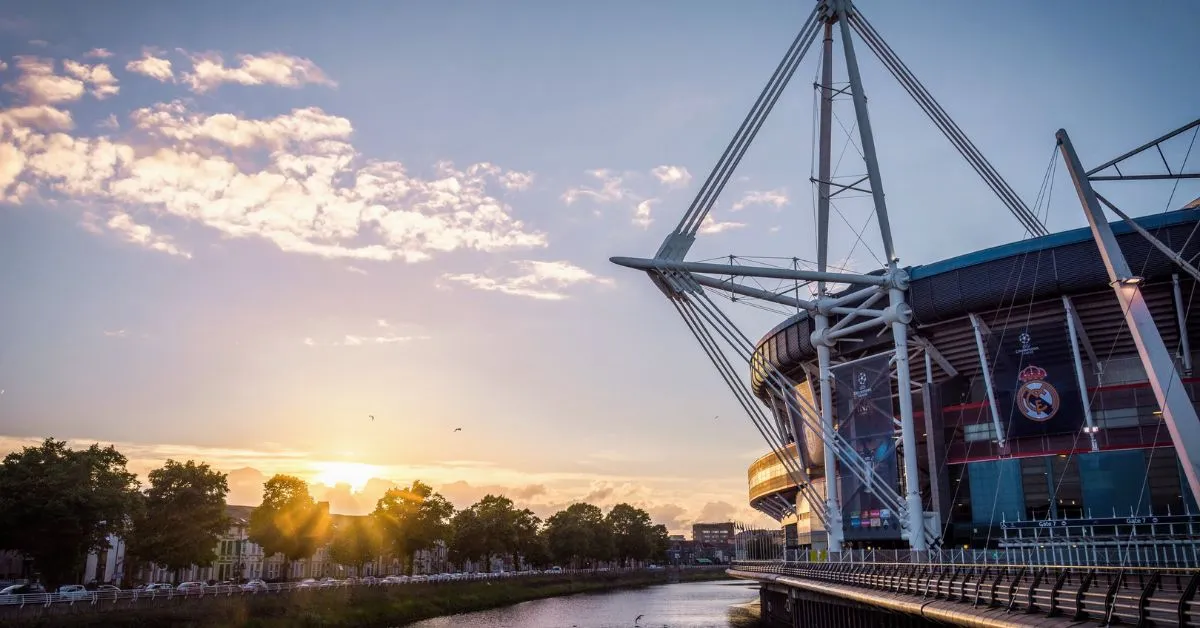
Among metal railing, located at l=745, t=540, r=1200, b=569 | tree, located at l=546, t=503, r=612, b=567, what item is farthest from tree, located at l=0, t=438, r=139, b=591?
tree, located at l=546, t=503, r=612, b=567

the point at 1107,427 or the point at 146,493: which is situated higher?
the point at 1107,427

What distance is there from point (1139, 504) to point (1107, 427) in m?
5.59

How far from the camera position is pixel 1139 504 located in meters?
58.1

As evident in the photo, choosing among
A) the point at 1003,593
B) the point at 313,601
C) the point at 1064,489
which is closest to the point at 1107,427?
the point at 1064,489

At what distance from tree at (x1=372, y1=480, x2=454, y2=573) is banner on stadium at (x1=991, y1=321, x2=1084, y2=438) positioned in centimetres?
6898

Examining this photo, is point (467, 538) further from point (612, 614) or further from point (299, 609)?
point (299, 609)

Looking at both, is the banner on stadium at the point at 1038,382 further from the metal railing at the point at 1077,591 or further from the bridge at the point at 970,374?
the metal railing at the point at 1077,591

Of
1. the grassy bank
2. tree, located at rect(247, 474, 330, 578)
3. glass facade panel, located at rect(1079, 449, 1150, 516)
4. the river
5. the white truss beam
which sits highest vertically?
the white truss beam

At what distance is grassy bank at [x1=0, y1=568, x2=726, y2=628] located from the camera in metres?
45.3

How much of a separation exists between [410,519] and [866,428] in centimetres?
6059

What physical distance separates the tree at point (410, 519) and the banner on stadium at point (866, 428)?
57.4 meters

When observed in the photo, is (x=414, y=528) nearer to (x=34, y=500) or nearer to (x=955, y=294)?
(x=34, y=500)

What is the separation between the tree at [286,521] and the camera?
86312 millimetres

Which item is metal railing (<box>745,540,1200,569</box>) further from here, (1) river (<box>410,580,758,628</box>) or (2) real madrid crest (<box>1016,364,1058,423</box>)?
(1) river (<box>410,580,758,628</box>)
